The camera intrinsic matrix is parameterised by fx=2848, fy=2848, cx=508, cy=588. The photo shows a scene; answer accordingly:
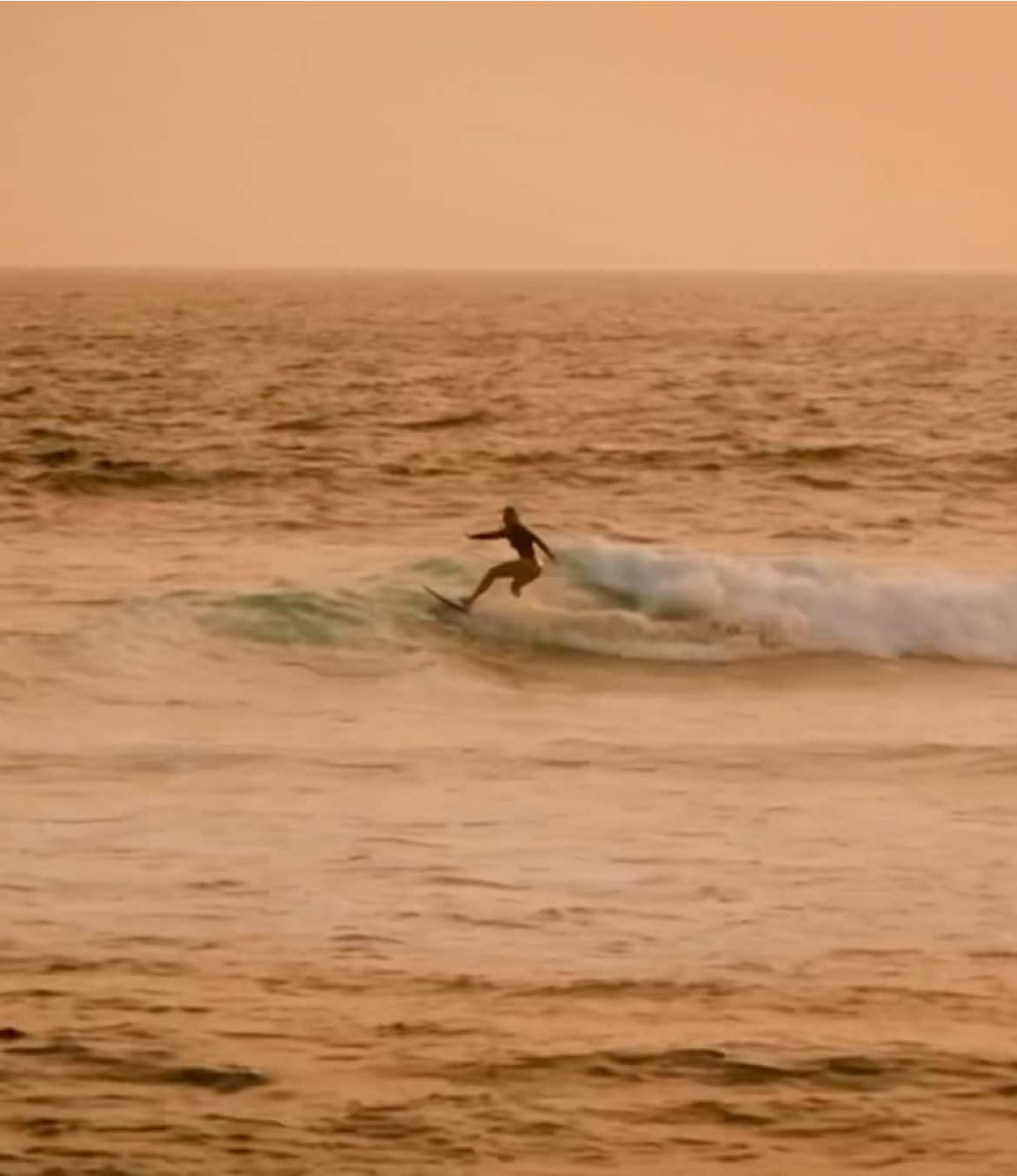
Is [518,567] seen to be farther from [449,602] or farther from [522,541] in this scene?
[449,602]

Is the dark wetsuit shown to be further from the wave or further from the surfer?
the wave

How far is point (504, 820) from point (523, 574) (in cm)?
907

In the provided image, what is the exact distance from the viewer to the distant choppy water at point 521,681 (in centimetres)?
1142

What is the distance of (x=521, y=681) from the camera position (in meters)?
18.9

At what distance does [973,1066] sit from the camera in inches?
356

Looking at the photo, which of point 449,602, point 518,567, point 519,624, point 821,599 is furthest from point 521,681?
point 821,599

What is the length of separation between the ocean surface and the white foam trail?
0.19ft

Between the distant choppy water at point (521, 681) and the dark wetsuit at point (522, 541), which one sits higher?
the dark wetsuit at point (522, 541)

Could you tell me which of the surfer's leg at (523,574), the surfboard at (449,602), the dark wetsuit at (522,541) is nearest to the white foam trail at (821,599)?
the surfer's leg at (523,574)

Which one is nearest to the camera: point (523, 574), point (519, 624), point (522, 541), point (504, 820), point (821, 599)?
point (504, 820)

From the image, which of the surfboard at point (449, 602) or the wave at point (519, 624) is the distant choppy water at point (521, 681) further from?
the surfboard at point (449, 602)

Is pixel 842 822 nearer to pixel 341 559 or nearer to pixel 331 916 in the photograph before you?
pixel 331 916

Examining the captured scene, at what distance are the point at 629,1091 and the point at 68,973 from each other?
2.24 m

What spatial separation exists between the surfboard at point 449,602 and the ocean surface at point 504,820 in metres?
0.20
